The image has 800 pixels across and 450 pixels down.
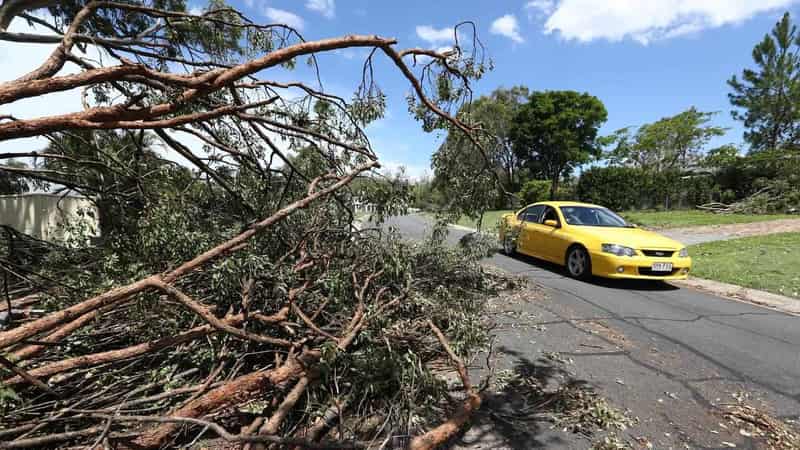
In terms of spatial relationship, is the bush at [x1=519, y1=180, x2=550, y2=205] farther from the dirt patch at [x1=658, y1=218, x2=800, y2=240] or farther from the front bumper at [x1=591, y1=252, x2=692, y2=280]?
the front bumper at [x1=591, y1=252, x2=692, y2=280]

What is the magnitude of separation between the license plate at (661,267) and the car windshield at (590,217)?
48.7 inches

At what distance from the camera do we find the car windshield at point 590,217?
7.16 m

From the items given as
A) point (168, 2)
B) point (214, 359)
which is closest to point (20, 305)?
point (214, 359)

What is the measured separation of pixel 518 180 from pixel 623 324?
1256 inches

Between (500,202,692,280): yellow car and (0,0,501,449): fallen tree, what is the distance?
2.05m

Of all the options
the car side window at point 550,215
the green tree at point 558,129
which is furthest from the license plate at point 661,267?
the green tree at point 558,129

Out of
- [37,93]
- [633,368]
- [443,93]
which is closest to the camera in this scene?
[37,93]

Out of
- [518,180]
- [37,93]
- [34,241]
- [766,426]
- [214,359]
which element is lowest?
[766,426]

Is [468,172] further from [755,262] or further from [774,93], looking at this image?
[774,93]

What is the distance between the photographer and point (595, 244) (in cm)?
631

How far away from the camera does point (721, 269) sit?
7.04 meters

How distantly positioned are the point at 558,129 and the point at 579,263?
28117mm

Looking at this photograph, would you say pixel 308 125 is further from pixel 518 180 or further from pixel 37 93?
pixel 518 180

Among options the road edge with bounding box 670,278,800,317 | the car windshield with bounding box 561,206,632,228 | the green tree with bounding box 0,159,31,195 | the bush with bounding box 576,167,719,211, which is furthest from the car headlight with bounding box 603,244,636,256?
the bush with bounding box 576,167,719,211
